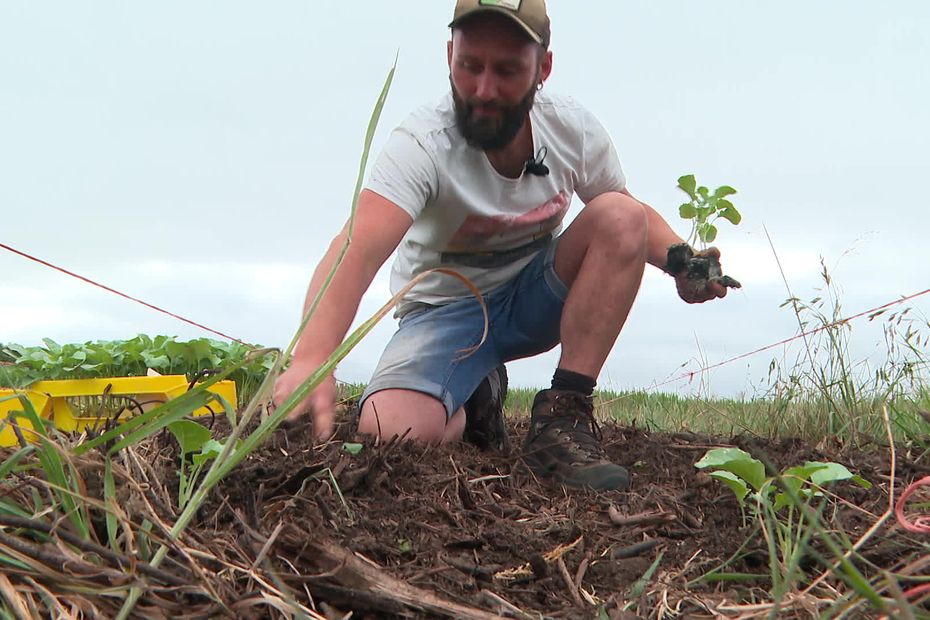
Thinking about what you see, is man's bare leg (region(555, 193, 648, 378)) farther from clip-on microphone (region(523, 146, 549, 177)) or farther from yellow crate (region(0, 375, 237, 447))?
yellow crate (region(0, 375, 237, 447))

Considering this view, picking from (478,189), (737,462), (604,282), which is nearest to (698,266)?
(604,282)

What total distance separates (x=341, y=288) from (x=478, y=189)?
0.77 meters

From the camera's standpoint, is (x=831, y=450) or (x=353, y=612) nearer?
(x=353, y=612)

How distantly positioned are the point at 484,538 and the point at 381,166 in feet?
4.31

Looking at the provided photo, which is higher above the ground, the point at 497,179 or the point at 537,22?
the point at 537,22

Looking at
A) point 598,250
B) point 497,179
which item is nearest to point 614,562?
point 598,250

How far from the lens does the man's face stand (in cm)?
252

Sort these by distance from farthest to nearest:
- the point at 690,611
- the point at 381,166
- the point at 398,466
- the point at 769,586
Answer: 1. the point at 381,166
2. the point at 398,466
3. the point at 769,586
4. the point at 690,611

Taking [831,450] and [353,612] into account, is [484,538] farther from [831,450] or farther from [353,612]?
[831,450]

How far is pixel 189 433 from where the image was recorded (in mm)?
1255

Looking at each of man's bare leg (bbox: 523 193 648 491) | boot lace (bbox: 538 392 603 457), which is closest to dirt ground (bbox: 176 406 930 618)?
boot lace (bbox: 538 392 603 457)

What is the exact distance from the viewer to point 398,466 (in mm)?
1805

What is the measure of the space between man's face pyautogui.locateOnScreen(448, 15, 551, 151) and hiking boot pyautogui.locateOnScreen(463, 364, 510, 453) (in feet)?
3.04

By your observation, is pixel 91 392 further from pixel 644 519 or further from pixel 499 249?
pixel 644 519
